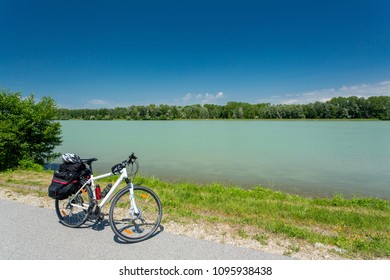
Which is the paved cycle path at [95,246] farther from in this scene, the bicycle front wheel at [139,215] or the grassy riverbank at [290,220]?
the grassy riverbank at [290,220]

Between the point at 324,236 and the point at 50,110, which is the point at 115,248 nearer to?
the point at 324,236

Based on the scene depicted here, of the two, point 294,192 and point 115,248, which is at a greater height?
point 115,248

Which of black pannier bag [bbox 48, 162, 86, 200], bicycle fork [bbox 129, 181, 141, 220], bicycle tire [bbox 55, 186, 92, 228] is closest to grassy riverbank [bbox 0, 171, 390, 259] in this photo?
bicycle fork [bbox 129, 181, 141, 220]

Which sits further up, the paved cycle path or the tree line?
the tree line

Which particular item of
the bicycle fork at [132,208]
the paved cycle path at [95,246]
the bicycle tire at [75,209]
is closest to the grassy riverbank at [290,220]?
the paved cycle path at [95,246]

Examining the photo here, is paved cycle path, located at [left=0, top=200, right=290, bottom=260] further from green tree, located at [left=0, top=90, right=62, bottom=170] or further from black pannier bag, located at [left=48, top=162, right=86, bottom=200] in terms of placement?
green tree, located at [left=0, top=90, right=62, bottom=170]

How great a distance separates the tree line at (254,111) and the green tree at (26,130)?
9421 centimetres

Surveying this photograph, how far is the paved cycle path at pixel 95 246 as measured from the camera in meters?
3.84

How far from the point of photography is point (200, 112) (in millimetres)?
136500

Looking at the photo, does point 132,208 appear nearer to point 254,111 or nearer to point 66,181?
point 66,181

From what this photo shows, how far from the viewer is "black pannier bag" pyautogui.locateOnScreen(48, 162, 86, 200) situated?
4613 millimetres

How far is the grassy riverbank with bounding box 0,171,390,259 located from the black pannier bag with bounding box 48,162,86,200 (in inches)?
72.6

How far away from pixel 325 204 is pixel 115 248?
649cm
